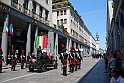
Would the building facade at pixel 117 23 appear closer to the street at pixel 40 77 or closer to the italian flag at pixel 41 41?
the street at pixel 40 77

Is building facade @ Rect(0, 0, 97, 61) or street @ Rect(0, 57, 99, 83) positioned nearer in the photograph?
street @ Rect(0, 57, 99, 83)

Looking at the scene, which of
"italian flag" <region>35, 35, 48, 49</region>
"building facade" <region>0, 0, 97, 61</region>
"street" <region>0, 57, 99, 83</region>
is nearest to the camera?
"street" <region>0, 57, 99, 83</region>

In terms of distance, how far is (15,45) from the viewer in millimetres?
28438

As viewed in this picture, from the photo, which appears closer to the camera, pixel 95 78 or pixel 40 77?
pixel 95 78

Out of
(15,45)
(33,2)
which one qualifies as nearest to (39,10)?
(33,2)

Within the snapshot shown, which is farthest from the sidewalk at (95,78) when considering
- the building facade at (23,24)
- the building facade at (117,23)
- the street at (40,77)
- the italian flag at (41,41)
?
the italian flag at (41,41)

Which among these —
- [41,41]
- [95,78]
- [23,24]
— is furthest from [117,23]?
[95,78]

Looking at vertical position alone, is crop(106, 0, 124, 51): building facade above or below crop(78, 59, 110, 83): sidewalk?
above

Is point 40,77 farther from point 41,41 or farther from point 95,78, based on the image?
point 41,41

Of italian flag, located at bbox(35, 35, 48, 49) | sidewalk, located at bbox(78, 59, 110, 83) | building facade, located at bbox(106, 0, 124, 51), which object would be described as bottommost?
sidewalk, located at bbox(78, 59, 110, 83)

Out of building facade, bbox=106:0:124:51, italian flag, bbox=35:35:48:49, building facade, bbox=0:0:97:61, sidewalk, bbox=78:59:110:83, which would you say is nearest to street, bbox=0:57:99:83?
sidewalk, bbox=78:59:110:83

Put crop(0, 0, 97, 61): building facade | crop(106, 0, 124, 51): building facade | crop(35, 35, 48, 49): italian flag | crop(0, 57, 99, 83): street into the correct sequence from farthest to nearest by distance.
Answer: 1. crop(35, 35, 48, 49): italian flag
2. crop(0, 0, 97, 61): building facade
3. crop(106, 0, 124, 51): building facade
4. crop(0, 57, 99, 83): street

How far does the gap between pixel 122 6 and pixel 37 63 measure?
10450 mm

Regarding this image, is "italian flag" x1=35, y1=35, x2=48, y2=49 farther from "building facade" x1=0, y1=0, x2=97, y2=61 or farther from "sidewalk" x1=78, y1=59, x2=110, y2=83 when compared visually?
"sidewalk" x1=78, y1=59, x2=110, y2=83
